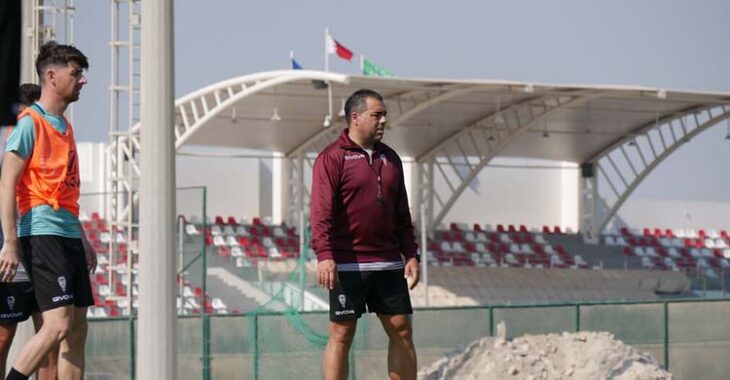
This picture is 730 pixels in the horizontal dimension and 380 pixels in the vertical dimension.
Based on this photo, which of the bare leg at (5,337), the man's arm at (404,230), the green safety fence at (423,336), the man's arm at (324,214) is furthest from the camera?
the green safety fence at (423,336)

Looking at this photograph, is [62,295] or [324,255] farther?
[324,255]

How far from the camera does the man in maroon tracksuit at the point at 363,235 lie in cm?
835

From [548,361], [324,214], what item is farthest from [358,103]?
[548,361]

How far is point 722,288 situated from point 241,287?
15.0 m

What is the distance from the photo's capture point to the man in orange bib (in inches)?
300

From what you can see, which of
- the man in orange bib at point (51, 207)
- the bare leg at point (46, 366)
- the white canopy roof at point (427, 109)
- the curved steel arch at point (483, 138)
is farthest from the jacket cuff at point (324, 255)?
the curved steel arch at point (483, 138)

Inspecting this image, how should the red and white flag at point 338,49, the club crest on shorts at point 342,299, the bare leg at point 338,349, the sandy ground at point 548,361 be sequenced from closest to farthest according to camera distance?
the club crest on shorts at point 342,299 → the bare leg at point 338,349 → the sandy ground at point 548,361 → the red and white flag at point 338,49

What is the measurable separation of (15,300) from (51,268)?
0.39 meters

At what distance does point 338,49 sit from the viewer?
3812 cm

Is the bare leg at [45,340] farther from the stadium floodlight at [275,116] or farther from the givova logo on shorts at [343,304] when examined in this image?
the stadium floodlight at [275,116]

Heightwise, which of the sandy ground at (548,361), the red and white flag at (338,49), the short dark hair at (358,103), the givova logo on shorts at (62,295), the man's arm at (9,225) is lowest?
the sandy ground at (548,361)

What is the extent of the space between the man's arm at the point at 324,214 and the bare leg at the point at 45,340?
4.55 ft

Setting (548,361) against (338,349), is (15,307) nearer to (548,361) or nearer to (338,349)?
(338,349)

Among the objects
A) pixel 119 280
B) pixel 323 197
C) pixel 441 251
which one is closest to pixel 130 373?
pixel 323 197
